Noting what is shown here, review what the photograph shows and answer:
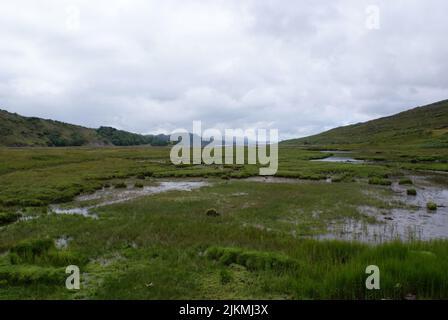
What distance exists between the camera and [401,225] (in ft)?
72.7

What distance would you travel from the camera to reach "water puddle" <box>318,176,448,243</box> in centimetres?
1945

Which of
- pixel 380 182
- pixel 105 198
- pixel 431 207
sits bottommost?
pixel 105 198

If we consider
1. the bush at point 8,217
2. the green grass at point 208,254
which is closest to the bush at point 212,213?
the green grass at point 208,254

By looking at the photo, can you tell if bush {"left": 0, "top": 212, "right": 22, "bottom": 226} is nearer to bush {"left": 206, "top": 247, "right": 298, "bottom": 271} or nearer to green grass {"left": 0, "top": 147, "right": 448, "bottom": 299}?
green grass {"left": 0, "top": 147, "right": 448, "bottom": 299}

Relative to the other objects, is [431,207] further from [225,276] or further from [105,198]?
[105,198]

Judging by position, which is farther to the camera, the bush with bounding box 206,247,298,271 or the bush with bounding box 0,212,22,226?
the bush with bounding box 0,212,22,226

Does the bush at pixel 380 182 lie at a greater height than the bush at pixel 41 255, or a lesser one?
greater

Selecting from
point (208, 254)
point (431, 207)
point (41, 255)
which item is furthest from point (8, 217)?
point (431, 207)

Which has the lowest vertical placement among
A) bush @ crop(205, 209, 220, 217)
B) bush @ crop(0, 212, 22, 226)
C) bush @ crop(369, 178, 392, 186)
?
bush @ crop(0, 212, 22, 226)

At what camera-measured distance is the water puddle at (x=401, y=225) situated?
63.8 feet

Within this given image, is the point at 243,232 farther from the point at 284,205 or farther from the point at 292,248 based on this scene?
the point at 284,205

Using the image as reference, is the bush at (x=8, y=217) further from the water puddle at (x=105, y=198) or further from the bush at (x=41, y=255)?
the bush at (x=41, y=255)

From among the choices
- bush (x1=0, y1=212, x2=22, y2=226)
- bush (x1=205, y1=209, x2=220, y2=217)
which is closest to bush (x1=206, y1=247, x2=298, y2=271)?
bush (x1=205, y1=209, x2=220, y2=217)

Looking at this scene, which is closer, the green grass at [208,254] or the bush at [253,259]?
the green grass at [208,254]
